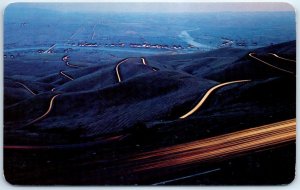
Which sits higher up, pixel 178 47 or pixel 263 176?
pixel 178 47

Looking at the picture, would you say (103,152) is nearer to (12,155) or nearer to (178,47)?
(12,155)

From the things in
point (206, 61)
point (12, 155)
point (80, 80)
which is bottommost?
point (12, 155)

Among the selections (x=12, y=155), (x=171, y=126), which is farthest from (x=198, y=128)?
(x=12, y=155)

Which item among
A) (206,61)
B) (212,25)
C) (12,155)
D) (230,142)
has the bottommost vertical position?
(12,155)

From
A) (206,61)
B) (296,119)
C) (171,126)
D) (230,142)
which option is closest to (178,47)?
(206,61)

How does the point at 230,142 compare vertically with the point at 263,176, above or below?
above

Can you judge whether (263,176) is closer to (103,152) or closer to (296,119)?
(296,119)
